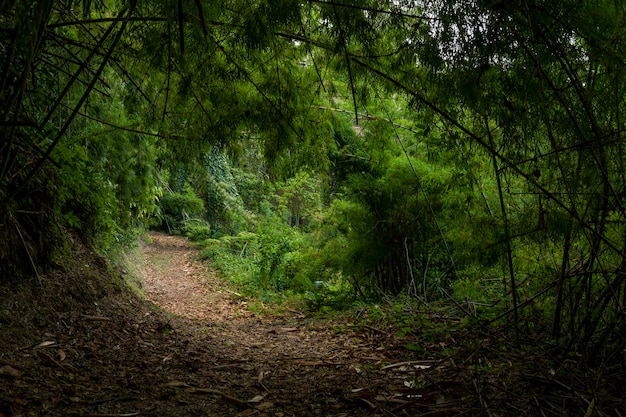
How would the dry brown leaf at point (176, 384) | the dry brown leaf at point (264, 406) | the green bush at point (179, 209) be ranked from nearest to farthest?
the dry brown leaf at point (264, 406) < the dry brown leaf at point (176, 384) < the green bush at point (179, 209)

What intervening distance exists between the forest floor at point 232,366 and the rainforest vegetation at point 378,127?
0.95 feet

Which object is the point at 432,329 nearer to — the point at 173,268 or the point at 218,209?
the point at 173,268

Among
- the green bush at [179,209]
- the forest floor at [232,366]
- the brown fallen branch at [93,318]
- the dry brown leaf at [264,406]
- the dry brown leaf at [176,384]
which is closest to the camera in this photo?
the forest floor at [232,366]

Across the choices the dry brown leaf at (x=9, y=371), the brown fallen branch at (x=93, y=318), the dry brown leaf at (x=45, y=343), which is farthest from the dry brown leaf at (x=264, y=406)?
the brown fallen branch at (x=93, y=318)

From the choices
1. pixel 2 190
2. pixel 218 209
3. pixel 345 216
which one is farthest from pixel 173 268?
pixel 2 190

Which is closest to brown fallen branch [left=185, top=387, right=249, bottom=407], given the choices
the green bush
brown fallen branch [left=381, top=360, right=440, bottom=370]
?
brown fallen branch [left=381, top=360, right=440, bottom=370]

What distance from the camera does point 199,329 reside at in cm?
485

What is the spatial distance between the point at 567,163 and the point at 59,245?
3506 millimetres

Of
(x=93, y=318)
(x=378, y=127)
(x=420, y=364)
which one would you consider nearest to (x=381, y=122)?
(x=378, y=127)

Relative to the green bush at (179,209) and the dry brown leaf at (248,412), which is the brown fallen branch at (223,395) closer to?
the dry brown leaf at (248,412)

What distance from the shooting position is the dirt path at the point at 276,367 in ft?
8.06

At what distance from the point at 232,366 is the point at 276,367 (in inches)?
12.3

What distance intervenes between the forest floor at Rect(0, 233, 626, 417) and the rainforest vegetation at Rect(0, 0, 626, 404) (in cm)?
29

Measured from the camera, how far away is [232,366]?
132 inches
